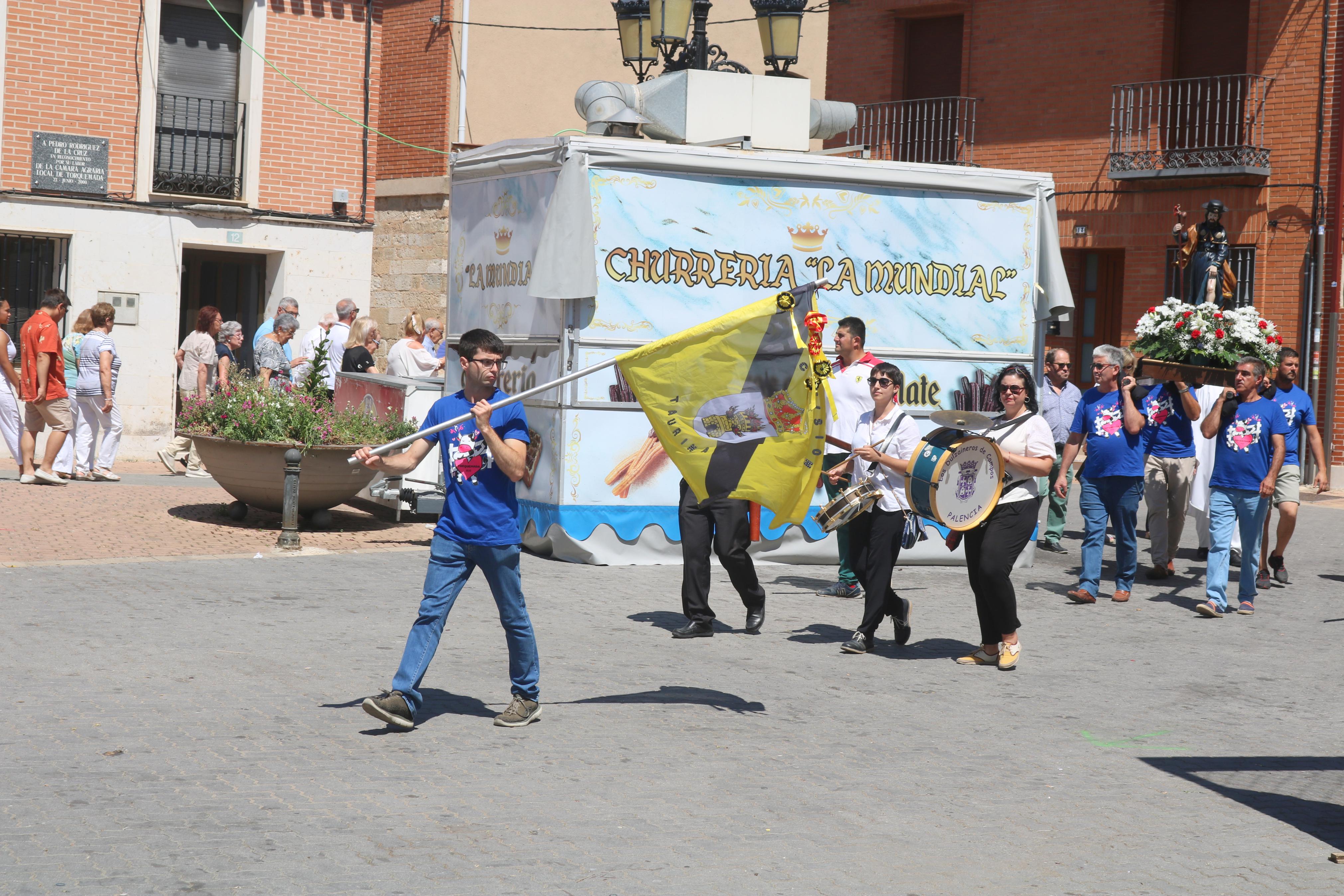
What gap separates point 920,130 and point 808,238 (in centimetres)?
1559

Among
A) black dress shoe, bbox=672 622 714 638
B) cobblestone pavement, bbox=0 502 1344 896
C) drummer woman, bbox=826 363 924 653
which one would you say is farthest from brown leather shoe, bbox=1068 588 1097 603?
black dress shoe, bbox=672 622 714 638

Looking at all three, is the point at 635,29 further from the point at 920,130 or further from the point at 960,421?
the point at 920,130

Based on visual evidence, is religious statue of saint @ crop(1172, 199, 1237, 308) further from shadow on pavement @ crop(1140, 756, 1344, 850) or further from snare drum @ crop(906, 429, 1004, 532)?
shadow on pavement @ crop(1140, 756, 1344, 850)

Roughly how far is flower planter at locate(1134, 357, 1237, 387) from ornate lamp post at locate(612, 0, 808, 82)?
4337 mm

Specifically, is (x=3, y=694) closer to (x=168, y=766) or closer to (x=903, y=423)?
(x=168, y=766)

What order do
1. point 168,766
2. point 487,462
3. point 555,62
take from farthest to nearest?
point 555,62
point 487,462
point 168,766

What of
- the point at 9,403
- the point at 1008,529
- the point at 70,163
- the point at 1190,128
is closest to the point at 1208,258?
the point at 1190,128

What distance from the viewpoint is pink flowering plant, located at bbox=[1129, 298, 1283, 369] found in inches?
444

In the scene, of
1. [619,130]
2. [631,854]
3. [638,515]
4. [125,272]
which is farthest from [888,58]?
[631,854]

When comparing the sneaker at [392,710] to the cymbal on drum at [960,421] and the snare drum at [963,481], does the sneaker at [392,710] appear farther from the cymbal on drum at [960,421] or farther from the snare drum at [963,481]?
the cymbal on drum at [960,421]

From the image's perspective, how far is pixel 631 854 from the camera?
16.8ft

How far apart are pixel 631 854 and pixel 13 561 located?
7.16 m

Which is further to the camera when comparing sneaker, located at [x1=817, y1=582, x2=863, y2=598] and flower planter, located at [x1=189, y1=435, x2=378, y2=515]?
flower planter, located at [x1=189, y1=435, x2=378, y2=515]

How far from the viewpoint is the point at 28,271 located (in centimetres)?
1900
